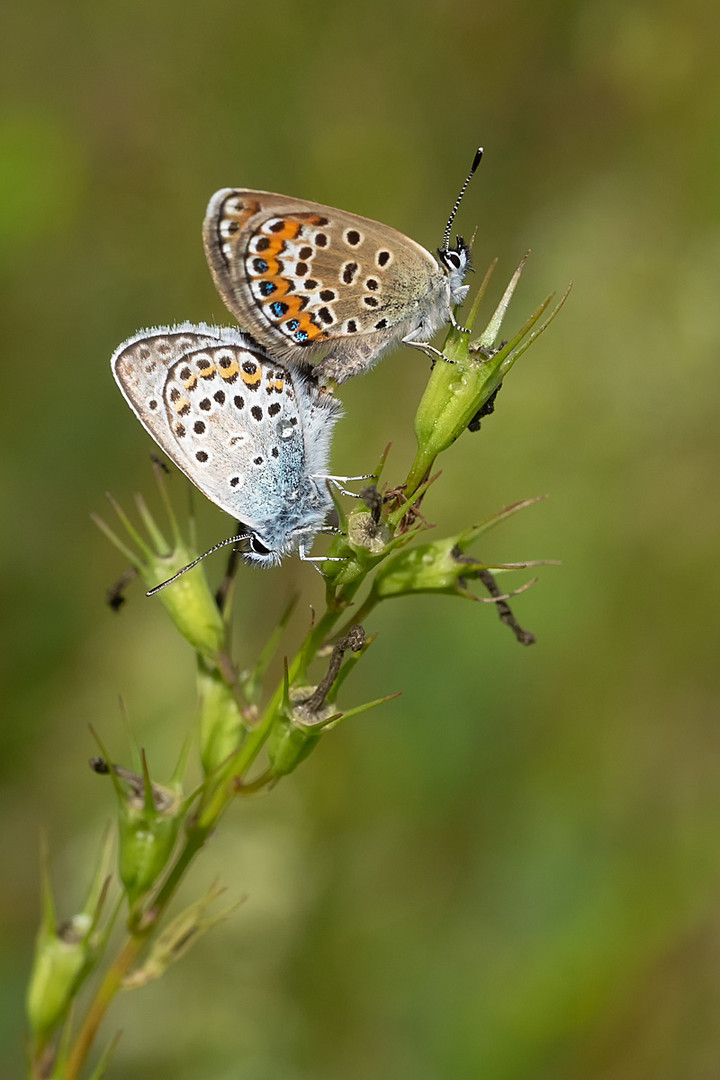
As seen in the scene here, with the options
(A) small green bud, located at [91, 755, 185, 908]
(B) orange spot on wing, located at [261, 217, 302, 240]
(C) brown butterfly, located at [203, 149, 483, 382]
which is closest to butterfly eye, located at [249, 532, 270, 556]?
(C) brown butterfly, located at [203, 149, 483, 382]

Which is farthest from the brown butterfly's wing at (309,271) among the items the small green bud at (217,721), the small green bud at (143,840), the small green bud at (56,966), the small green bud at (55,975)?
the small green bud at (55,975)

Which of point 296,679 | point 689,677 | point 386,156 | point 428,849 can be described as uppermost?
point 386,156

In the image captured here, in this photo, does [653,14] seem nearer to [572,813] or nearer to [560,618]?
[560,618]

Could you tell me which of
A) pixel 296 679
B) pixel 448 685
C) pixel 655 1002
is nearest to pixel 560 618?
pixel 448 685

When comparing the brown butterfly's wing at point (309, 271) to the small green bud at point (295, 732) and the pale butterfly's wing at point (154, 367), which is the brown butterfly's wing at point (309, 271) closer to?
the pale butterfly's wing at point (154, 367)

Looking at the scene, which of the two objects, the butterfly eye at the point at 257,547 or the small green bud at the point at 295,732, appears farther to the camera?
the butterfly eye at the point at 257,547

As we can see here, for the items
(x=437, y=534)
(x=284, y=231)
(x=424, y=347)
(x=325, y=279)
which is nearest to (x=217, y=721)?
(x=424, y=347)

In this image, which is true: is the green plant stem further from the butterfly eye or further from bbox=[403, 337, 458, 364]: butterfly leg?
bbox=[403, 337, 458, 364]: butterfly leg
